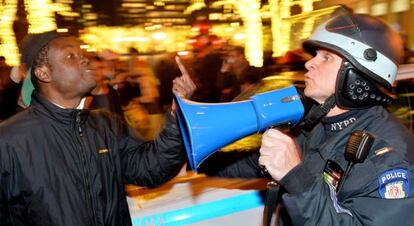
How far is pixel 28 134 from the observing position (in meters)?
1.94

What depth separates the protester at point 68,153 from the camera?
189cm

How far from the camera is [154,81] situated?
656 cm

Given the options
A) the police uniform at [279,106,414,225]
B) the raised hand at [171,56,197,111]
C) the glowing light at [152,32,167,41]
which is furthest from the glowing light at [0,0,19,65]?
the glowing light at [152,32,167,41]

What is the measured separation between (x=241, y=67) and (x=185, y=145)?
13.5 ft

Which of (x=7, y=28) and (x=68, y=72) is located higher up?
(x=7, y=28)

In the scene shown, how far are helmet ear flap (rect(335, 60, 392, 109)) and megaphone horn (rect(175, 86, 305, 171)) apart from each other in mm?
207

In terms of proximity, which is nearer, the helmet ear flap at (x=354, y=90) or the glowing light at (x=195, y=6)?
the helmet ear flap at (x=354, y=90)

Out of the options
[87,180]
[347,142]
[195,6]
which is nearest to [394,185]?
[347,142]

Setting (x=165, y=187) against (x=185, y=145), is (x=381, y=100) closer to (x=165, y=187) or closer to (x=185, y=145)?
(x=185, y=145)

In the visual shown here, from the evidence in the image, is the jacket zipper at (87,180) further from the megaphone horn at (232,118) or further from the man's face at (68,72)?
the megaphone horn at (232,118)

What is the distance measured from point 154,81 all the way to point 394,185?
5286 mm

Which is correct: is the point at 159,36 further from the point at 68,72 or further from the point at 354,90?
the point at 354,90

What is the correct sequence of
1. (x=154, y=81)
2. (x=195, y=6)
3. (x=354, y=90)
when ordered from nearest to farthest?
(x=354, y=90) < (x=154, y=81) < (x=195, y=6)

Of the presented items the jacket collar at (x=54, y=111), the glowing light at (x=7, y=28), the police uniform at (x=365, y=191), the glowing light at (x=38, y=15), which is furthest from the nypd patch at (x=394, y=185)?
the glowing light at (x=38, y=15)
